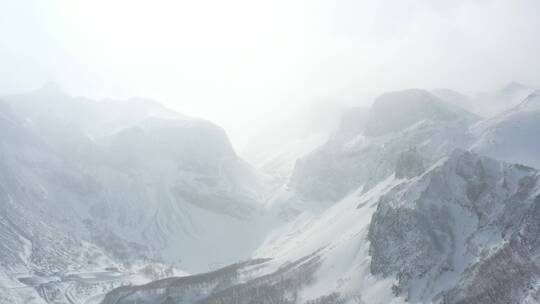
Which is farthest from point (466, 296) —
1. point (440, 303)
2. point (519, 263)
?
point (519, 263)

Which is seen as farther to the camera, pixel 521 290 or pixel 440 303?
pixel 440 303

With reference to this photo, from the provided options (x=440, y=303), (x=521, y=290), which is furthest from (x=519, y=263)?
(x=440, y=303)

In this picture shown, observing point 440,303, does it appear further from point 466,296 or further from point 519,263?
point 519,263

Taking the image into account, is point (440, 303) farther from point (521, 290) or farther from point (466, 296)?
point (521, 290)

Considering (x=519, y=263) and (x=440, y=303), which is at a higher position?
(x=519, y=263)

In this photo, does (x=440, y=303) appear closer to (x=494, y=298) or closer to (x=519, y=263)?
(x=494, y=298)

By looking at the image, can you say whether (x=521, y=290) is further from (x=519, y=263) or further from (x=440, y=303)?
(x=440, y=303)

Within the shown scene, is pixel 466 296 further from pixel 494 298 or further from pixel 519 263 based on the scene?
pixel 519 263
